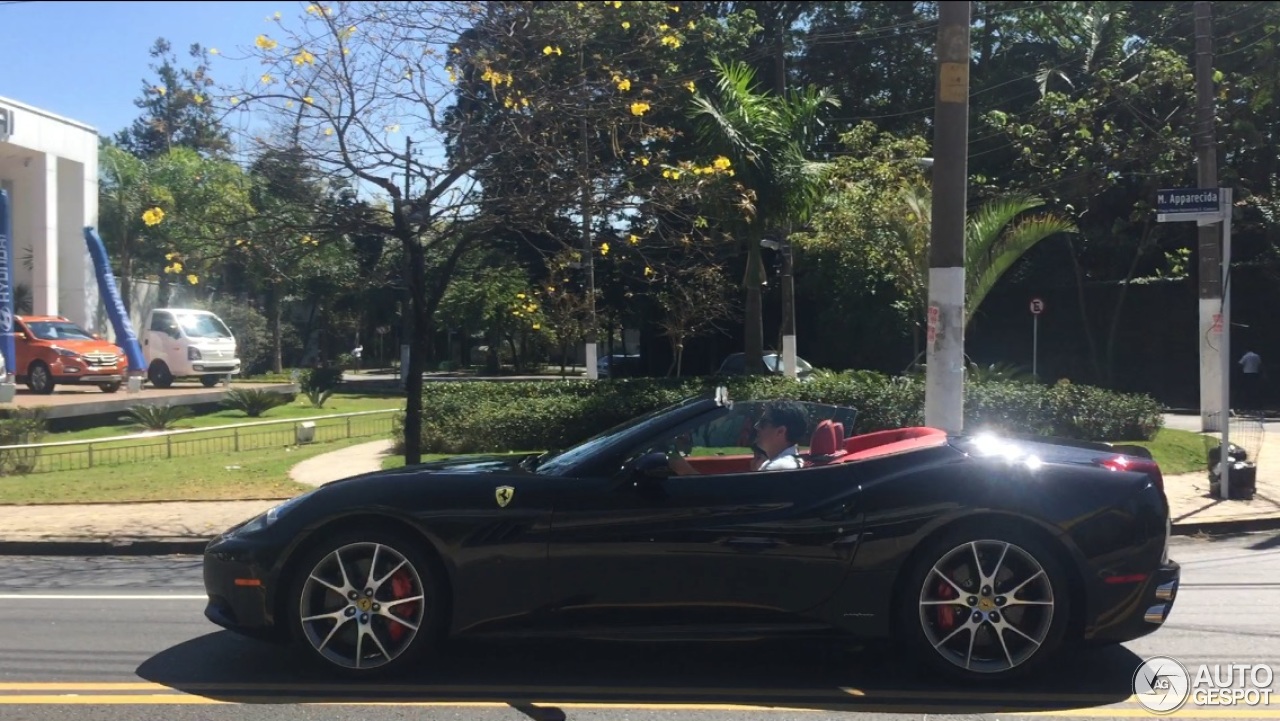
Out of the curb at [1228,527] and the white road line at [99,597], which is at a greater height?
the curb at [1228,527]

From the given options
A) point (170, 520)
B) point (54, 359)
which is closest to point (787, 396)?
point (170, 520)

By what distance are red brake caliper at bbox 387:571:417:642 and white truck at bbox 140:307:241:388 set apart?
26266 mm

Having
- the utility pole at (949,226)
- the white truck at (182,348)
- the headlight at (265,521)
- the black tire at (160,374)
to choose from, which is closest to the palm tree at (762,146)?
the utility pole at (949,226)

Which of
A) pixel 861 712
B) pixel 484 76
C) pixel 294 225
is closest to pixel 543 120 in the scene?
pixel 484 76

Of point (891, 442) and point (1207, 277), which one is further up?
point (1207, 277)

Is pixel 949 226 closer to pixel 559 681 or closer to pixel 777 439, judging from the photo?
pixel 777 439

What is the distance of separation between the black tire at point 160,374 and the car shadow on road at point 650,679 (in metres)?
25.7

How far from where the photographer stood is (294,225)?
11477 millimetres

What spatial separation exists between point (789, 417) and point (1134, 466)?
174 cm

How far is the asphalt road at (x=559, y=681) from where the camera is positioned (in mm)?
4949

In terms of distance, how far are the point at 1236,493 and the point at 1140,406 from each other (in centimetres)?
387

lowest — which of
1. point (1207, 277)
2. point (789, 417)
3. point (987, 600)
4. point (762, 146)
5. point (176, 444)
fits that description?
point (176, 444)

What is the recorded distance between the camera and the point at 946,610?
520 centimetres

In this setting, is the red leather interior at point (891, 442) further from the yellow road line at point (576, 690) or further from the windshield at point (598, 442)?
the yellow road line at point (576, 690)
